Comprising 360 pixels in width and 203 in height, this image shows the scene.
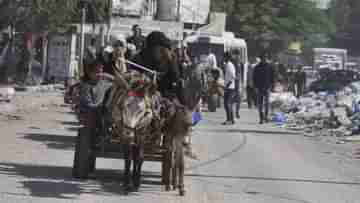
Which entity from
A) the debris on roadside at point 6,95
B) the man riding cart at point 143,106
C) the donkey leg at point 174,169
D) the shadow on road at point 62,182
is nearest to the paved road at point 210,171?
the shadow on road at point 62,182

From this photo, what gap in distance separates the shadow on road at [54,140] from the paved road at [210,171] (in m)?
0.02

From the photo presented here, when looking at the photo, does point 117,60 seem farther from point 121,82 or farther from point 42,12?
point 42,12

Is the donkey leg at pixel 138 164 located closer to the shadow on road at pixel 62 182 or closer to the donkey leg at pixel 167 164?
the shadow on road at pixel 62 182

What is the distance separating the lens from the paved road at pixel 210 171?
1292 centimetres

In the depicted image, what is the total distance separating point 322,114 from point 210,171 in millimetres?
15027

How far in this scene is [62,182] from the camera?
13.5 m

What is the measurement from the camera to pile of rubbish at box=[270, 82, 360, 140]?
27.5 metres

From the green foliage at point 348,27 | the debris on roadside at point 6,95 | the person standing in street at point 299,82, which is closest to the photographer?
the debris on roadside at point 6,95

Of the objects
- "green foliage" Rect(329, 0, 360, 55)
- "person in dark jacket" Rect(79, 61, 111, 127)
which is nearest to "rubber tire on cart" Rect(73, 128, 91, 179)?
"person in dark jacket" Rect(79, 61, 111, 127)

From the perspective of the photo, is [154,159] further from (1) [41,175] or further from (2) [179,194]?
(1) [41,175]

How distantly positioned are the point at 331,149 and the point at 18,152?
803 cm

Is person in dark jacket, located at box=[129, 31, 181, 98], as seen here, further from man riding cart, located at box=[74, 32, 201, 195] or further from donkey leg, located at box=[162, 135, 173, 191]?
donkey leg, located at box=[162, 135, 173, 191]

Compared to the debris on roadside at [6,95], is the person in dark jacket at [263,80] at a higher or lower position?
higher

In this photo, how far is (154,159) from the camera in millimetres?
13484
